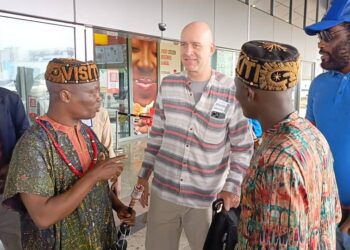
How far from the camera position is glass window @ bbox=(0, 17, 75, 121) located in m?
2.81

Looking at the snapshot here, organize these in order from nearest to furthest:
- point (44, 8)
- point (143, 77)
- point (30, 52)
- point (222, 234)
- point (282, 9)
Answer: point (222, 234)
point (44, 8)
point (30, 52)
point (143, 77)
point (282, 9)

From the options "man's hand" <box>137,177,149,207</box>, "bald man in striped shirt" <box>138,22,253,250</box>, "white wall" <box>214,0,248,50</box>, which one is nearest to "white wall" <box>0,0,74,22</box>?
"bald man in striped shirt" <box>138,22,253,250</box>

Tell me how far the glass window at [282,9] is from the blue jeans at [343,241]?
27.0 feet

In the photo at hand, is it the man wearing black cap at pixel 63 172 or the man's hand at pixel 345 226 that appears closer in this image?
the man wearing black cap at pixel 63 172

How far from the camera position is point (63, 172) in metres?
1.28

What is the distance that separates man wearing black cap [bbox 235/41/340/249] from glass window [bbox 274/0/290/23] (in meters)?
8.65

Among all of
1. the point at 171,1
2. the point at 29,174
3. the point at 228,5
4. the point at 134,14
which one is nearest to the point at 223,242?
the point at 29,174

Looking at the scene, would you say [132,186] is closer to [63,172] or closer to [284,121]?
[63,172]

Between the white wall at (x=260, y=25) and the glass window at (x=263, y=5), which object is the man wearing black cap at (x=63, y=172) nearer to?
the white wall at (x=260, y=25)

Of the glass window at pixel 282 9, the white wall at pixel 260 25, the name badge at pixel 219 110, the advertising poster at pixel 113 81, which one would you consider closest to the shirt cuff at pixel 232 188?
the name badge at pixel 219 110

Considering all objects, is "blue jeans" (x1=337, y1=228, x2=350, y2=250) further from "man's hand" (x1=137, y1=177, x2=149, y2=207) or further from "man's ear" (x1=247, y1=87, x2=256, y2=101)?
"man's hand" (x1=137, y1=177, x2=149, y2=207)

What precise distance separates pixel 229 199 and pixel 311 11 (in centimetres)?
1163

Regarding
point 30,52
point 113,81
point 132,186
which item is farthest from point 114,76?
point 30,52

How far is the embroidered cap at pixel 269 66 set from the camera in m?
1.03
